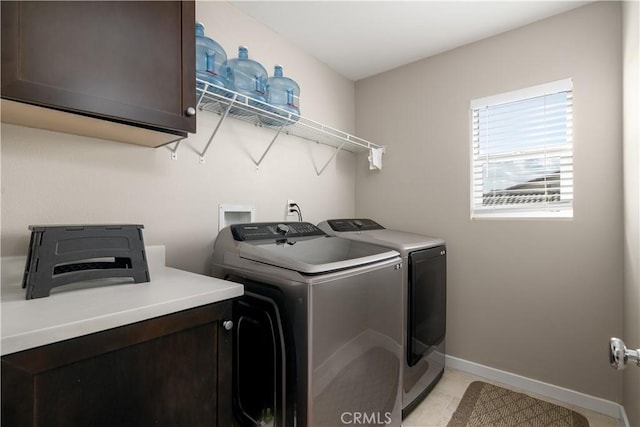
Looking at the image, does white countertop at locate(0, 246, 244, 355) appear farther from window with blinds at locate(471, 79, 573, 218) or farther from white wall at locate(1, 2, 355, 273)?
window with blinds at locate(471, 79, 573, 218)

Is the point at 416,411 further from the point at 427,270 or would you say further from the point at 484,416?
the point at 427,270

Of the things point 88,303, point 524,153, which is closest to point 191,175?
point 88,303

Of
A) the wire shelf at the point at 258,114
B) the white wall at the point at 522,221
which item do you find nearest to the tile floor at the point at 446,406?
the white wall at the point at 522,221

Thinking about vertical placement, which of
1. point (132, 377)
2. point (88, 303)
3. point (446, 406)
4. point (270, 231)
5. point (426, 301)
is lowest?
point (446, 406)

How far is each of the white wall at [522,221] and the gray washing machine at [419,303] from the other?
0.28 meters

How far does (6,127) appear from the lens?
1084 millimetres

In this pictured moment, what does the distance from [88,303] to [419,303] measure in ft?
5.67

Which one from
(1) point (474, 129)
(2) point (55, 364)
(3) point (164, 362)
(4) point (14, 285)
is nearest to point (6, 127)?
(4) point (14, 285)

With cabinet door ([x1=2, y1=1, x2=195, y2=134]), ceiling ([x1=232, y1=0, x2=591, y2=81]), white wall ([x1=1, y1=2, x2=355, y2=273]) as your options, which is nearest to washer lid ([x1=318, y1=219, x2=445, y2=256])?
white wall ([x1=1, y1=2, x2=355, y2=273])

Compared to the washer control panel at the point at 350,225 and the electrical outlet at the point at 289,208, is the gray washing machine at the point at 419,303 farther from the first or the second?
the electrical outlet at the point at 289,208

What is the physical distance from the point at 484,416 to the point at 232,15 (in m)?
2.93

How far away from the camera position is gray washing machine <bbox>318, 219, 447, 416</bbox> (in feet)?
6.04

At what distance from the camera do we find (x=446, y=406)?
194cm

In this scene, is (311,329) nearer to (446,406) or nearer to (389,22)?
(446,406)
